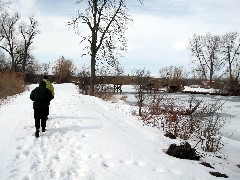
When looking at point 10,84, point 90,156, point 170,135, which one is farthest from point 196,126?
point 10,84

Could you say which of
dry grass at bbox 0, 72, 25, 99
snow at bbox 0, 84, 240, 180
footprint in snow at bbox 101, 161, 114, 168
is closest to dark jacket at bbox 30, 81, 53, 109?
snow at bbox 0, 84, 240, 180

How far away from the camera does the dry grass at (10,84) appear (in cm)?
2863

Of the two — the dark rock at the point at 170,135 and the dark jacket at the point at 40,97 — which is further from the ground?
the dark jacket at the point at 40,97

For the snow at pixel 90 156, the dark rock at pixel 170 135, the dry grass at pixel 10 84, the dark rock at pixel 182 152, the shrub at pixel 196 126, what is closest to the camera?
the snow at pixel 90 156

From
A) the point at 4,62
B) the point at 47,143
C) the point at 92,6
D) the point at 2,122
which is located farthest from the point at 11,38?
the point at 47,143

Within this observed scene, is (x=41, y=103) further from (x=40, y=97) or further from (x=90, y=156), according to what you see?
(x=90, y=156)

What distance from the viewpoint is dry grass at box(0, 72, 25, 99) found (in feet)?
93.9

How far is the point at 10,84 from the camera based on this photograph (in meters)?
29.9

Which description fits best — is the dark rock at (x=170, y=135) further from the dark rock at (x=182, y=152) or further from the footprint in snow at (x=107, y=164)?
the footprint in snow at (x=107, y=164)

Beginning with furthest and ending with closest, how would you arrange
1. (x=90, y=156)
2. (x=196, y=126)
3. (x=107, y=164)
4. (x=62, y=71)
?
(x=62, y=71)
(x=196, y=126)
(x=90, y=156)
(x=107, y=164)

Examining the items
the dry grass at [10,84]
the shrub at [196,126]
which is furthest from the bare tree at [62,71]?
the shrub at [196,126]

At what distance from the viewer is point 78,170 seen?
7.24 metres

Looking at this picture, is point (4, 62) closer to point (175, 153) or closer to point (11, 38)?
point (11, 38)

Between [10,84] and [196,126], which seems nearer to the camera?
[196,126]
